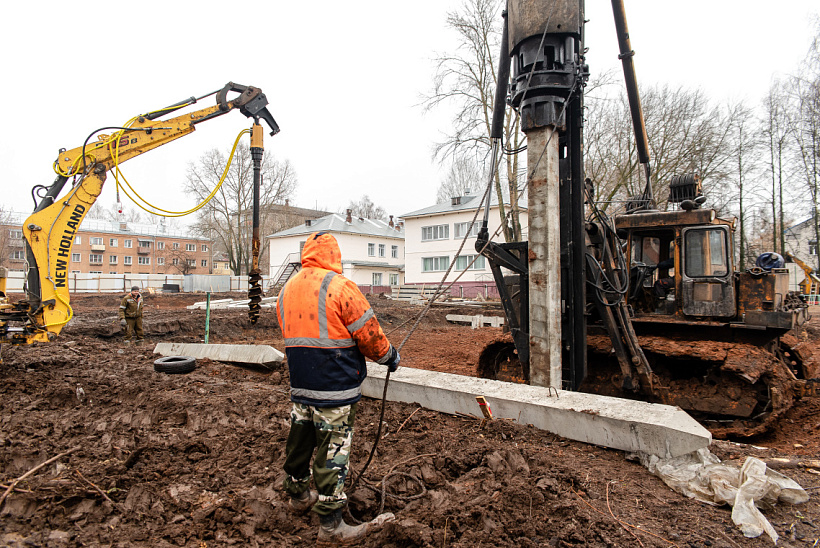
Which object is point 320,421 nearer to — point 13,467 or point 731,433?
point 13,467

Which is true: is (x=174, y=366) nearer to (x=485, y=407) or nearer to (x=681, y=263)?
(x=485, y=407)

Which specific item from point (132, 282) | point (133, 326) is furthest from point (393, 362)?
point (132, 282)

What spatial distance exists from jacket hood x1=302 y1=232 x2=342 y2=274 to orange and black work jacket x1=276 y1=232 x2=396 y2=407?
7cm

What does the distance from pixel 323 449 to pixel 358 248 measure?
144 feet

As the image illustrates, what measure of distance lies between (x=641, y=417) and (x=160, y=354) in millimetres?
8511

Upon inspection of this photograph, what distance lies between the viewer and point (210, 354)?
347 inches

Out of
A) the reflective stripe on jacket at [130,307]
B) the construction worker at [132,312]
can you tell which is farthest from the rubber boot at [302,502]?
the reflective stripe on jacket at [130,307]

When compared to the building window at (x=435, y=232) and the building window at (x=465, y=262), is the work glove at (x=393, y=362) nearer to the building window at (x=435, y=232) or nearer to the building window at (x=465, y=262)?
the building window at (x=465, y=262)

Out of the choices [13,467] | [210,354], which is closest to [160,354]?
[210,354]

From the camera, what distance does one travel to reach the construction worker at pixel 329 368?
9.72 feet

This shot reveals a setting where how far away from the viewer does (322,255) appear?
320 cm

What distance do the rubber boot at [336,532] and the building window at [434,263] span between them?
34660 millimetres

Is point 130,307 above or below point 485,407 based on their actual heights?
above

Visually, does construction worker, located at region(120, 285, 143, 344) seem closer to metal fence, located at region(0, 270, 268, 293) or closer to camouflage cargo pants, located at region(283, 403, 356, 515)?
camouflage cargo pants, located at region(283, 403, 356, 515)
